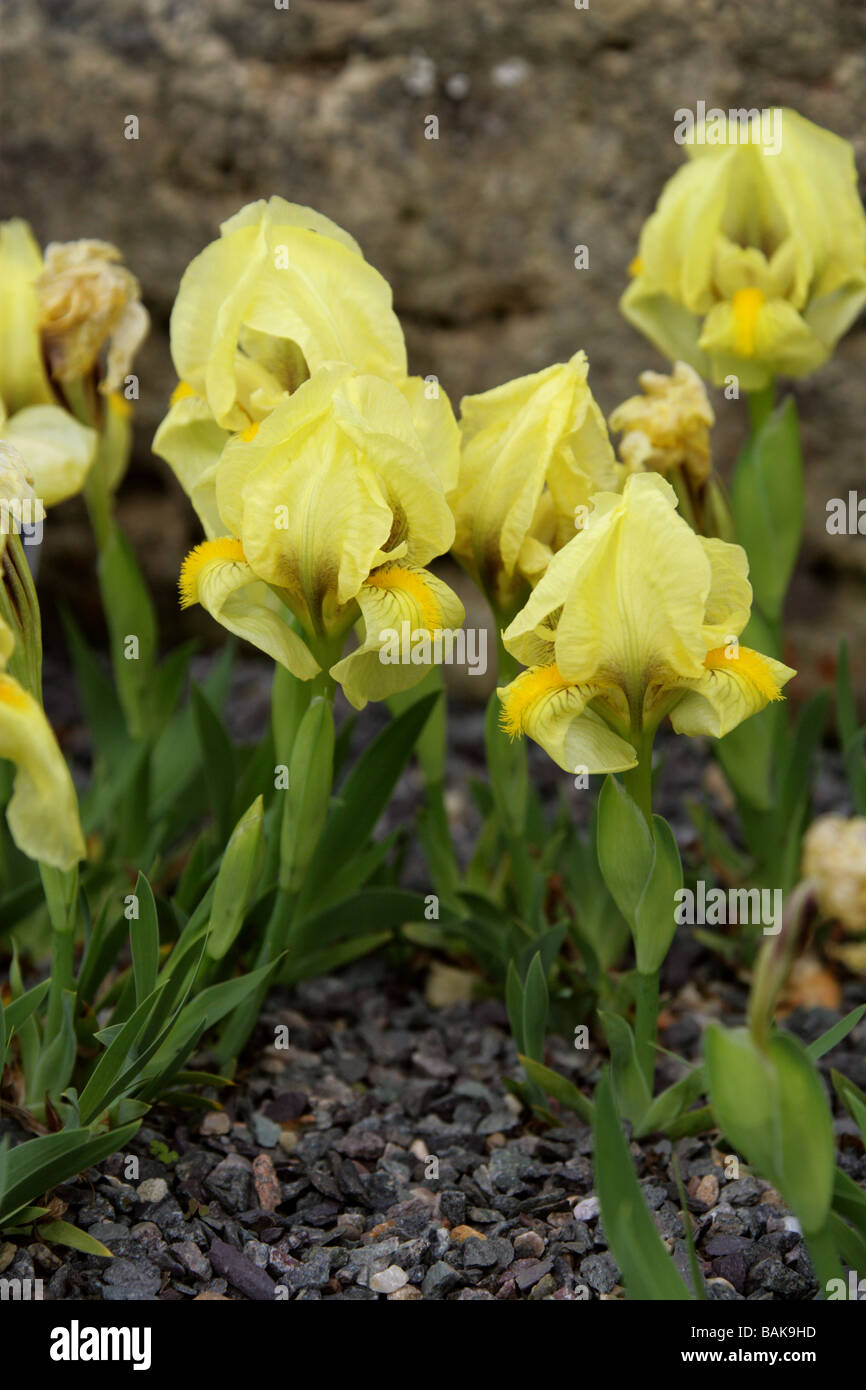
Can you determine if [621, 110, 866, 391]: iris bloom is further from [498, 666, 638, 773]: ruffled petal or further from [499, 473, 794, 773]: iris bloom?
[498, 666, 638, 773]: ruffled petal

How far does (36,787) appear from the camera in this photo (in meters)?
1.51

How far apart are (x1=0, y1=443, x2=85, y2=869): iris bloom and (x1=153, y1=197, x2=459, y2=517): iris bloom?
55cm

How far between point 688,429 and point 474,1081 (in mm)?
1241

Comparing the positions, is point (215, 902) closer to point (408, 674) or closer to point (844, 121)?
point (408, 674)

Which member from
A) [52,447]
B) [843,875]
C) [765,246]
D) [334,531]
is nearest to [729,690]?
[843,875]

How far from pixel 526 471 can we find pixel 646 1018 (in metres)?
0.87

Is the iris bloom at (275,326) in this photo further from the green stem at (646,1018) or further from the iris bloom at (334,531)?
the green stem at (646,1018)

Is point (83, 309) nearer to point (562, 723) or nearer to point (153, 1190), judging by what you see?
point (562, 723)

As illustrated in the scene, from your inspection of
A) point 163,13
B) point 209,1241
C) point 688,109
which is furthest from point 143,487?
point 209,1241

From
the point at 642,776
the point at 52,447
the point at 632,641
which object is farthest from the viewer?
the point at 52,447

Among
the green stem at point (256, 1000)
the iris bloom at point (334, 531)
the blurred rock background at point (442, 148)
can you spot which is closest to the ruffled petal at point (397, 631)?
the iris bloom at point (334, 531)

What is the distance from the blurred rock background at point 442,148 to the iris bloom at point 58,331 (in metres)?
1.03

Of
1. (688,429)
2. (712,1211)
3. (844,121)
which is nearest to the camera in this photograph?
(712,1211)
